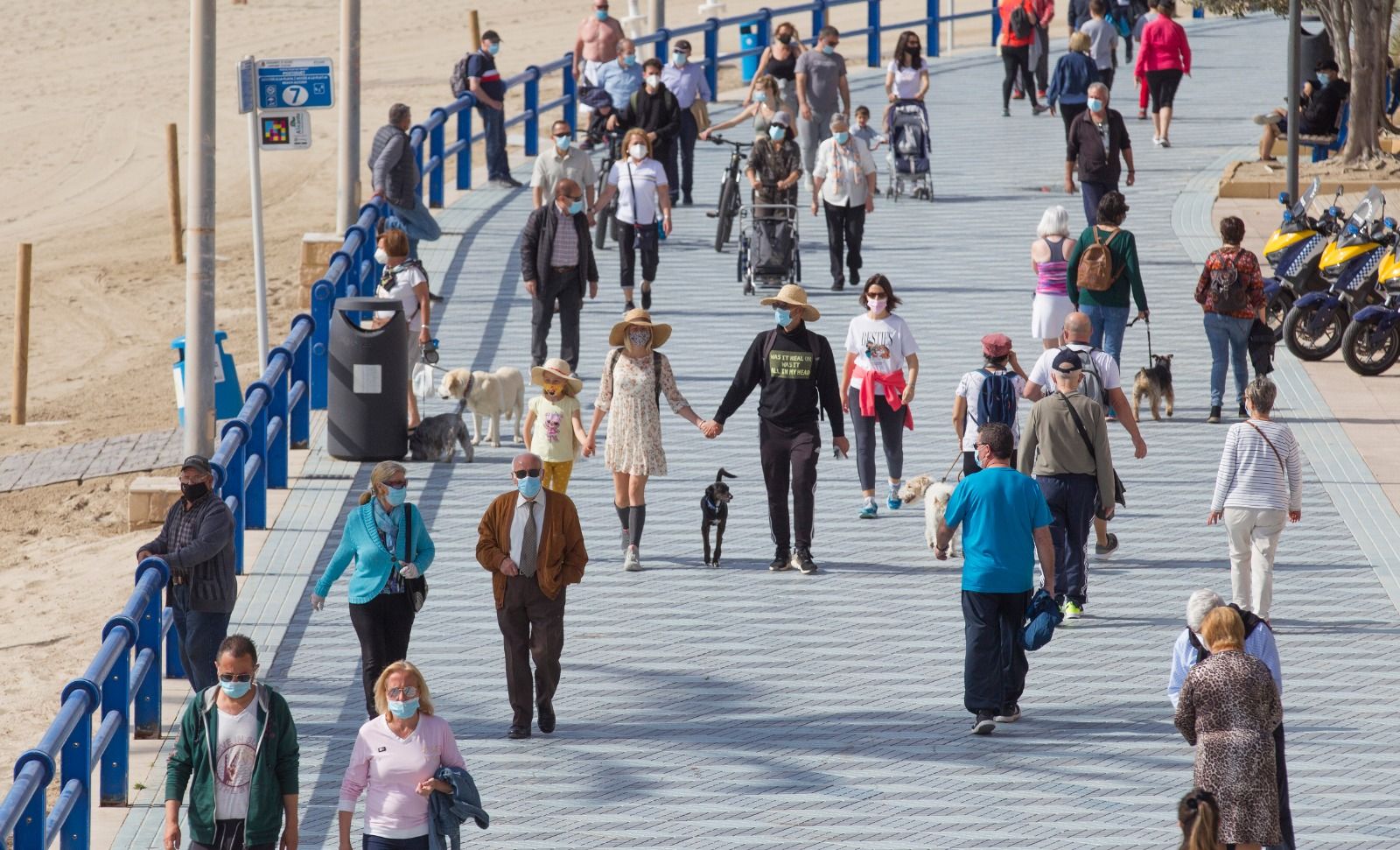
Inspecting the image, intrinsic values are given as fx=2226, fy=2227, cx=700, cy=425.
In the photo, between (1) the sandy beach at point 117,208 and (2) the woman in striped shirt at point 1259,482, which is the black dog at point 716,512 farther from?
(1) the sandy beach at point 117,208

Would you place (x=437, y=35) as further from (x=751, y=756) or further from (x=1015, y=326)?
(x=751, y=756)

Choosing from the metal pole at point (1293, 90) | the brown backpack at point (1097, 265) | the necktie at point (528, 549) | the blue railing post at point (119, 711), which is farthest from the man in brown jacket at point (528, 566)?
the metal pole at point (1293, 90)

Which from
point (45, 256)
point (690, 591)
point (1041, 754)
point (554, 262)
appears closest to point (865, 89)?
point (45, 256)

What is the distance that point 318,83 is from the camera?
17.2m

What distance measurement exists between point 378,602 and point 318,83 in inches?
301

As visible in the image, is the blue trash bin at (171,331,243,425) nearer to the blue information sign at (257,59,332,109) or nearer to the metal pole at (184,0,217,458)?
the blue information sign at (257,59,332,109)

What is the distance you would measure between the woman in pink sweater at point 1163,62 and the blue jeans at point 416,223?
1034 centimetres

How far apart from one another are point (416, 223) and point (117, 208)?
56.1 feet

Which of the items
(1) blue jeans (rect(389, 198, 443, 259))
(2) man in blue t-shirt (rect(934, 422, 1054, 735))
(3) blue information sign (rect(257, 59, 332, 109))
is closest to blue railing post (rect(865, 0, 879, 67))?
(1) blue jeans (rect(389, 198, 443, 259))

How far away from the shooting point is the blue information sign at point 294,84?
17250 mm

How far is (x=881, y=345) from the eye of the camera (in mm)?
14359

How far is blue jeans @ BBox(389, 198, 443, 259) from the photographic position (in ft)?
67.9

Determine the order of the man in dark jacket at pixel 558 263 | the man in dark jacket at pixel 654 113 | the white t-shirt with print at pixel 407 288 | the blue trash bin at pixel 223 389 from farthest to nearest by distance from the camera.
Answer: the man in dark jacket at pixel 654 113 → the blue trash bin at pixel 223 389 → the man in dark jacket at pixel 558 263 → the white t-shirt with print at pixel 407 288

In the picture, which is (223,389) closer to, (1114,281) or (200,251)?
(200,251)
